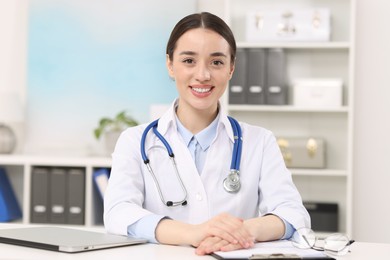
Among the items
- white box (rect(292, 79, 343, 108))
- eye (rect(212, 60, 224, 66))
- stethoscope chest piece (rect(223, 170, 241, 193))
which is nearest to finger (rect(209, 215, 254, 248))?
stethoscope chest piece (rect(223, 170, 241, 193))

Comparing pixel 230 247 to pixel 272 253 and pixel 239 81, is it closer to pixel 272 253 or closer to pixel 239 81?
pixel 272 253

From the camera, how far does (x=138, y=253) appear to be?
1740 millimetres

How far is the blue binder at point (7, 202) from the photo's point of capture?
4141mm

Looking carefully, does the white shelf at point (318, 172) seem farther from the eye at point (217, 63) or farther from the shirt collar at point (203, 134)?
the eye at point (217, 63)

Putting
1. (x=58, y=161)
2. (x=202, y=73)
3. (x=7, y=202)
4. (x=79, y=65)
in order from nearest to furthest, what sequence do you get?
1. (x=202, y=73)
2. (x=58, y=161)
3. (x=7, y=202)
4. (x=79, y=65)

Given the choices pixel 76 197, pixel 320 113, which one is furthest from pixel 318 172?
pixel 76 197

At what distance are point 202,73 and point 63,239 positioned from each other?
665 mm

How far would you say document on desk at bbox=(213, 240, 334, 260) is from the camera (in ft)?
5.36

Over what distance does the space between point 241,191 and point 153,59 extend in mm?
2314

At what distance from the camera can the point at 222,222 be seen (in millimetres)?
1838

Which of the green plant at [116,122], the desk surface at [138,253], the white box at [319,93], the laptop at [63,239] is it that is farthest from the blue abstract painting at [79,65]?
the desk surface at [138,253]

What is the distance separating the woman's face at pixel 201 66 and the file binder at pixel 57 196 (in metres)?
2.03

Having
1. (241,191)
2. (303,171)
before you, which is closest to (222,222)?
(241,191)

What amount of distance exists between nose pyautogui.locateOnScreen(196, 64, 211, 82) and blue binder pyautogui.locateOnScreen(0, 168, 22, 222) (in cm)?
235
